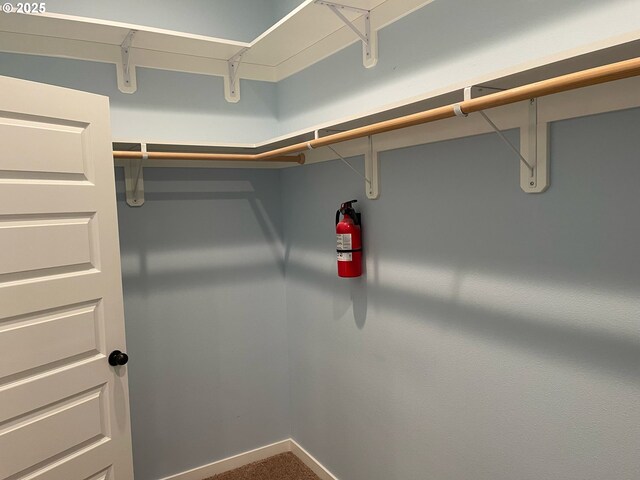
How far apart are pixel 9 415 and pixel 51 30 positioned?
1558 millimetres

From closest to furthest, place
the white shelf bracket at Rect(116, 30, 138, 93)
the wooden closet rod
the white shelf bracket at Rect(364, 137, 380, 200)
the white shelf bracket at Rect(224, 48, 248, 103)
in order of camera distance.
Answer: the wooden closet rod, the white shelf bracket at Rect(364, 137, 380, 200), the white shelf bracket at Rect(116, 30, 138, 93), the white shelf bracket at Rect(224, 48, 248, 103)

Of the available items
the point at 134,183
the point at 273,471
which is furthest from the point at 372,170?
the point at 273,471

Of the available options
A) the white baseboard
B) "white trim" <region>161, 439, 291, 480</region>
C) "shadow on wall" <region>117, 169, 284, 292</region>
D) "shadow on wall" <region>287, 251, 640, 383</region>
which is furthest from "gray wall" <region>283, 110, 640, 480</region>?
"white trim" <region>161, 439, 291, 480</region>

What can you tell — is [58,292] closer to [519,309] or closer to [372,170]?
[372,170]

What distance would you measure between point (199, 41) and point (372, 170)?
1043 mm

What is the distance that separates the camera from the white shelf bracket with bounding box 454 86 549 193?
4.50 ft

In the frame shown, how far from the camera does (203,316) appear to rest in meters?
2.67

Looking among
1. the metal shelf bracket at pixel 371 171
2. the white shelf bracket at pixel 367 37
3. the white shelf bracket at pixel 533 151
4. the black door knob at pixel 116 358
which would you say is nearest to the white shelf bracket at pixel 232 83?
the white shelf bracket at pixel 367 37

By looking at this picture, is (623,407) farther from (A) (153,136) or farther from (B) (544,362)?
(A) (153,136)

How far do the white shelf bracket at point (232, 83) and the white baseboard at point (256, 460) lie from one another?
2.05 meters

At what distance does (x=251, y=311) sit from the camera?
111 inches

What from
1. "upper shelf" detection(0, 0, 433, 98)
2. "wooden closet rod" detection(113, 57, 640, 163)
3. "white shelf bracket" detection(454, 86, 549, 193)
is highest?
"upper shelf" detection(0, 0, 433, 98)

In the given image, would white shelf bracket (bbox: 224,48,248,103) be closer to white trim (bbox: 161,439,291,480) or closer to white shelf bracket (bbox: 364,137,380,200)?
white shelf bracket (bbox: 364,137,380,200)

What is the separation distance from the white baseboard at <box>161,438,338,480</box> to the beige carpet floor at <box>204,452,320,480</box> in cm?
2
